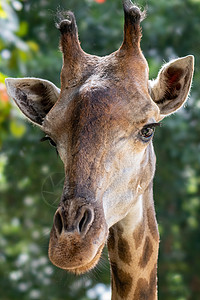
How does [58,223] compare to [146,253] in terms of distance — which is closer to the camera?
[58,223]

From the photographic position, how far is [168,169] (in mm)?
10398

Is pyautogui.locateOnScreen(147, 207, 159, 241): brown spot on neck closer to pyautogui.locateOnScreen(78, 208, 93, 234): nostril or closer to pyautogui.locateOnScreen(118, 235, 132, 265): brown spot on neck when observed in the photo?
pyautogui.locateOnScreen(118, 235, 132, 265): brown spot on neck

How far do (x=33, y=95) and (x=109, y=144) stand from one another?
1.08 metres

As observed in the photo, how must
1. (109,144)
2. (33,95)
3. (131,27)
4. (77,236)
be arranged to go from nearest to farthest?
(77,236), (109,144), (131,27), (33,95)

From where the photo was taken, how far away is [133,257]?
3836 mm

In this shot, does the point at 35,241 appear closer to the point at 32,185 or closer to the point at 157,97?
the point at 32,185

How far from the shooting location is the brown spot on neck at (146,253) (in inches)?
152

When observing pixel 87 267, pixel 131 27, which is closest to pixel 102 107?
pixel 131 27

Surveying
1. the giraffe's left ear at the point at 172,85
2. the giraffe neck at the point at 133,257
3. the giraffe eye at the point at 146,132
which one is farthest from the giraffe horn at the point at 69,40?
the giraffe neck at the point at 133,257

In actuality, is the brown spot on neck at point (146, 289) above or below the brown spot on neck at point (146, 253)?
below

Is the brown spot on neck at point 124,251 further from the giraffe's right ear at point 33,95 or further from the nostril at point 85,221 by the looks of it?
the giraffe's right ear at point 33,95

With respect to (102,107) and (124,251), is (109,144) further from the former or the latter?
(124,251)

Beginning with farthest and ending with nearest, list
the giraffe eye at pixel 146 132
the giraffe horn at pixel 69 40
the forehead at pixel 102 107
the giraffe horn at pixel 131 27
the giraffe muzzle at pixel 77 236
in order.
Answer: the giraffe horn at pixel 69 40
the giraffe horn at pixel 131 27
the giraffe eye at pixel 146 132
the forehead at pixel 102 107
the giraffe muzzle at pixel 77 236

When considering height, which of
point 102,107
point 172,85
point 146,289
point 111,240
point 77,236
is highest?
point 102,107
